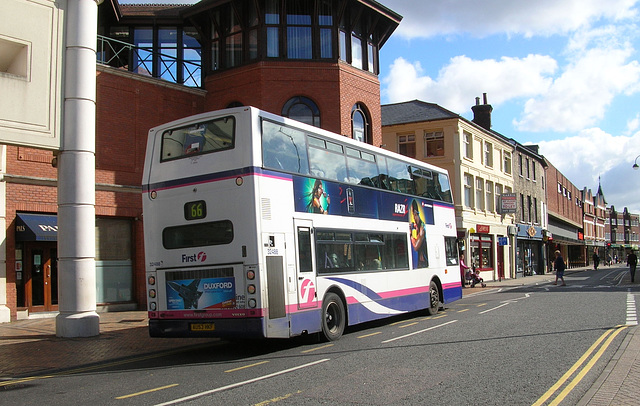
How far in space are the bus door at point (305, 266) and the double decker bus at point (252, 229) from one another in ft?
0.07

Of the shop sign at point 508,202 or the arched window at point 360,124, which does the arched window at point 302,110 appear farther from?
the shop sign at point 508,202

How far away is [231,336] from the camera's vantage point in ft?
34.2

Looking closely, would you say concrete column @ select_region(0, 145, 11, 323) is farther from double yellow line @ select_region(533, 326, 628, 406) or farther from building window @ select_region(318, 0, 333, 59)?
double yellow line @ select_region(533, 326, 628, 406)

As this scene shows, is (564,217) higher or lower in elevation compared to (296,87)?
lower

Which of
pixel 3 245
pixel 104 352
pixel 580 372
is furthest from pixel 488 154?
pixel 580 372

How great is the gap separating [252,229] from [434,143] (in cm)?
2846

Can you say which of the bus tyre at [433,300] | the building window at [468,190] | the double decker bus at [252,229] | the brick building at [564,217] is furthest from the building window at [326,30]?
the brick building at [564,217]

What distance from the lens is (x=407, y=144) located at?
124 ft

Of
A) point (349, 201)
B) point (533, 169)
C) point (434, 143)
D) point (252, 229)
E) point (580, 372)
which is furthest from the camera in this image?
point (533, 169)

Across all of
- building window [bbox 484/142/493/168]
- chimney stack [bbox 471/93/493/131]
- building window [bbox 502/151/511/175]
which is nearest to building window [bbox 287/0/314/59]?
building window [bbox 484/142/493/168]

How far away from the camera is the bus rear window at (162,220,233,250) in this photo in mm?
10562

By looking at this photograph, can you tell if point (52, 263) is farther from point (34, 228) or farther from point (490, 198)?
point (490, 198)

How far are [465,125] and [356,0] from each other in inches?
646

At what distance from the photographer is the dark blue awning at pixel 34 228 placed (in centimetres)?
1692
